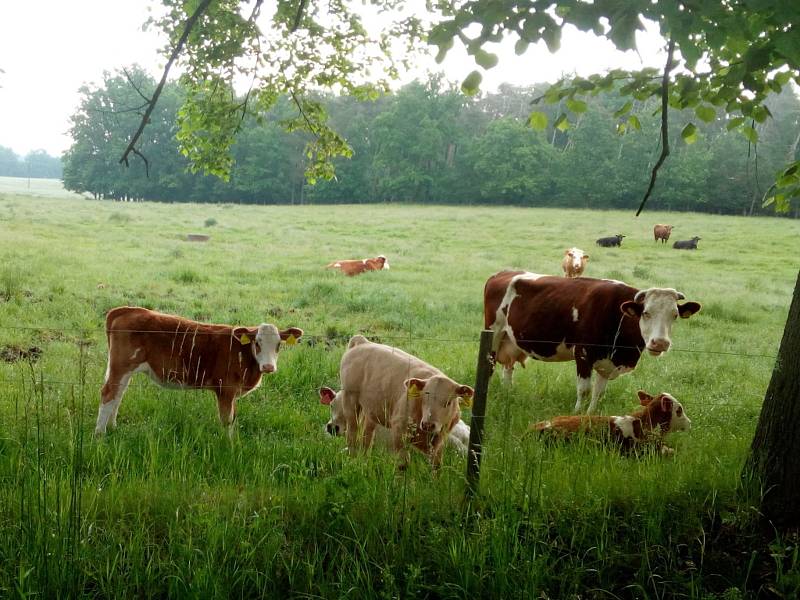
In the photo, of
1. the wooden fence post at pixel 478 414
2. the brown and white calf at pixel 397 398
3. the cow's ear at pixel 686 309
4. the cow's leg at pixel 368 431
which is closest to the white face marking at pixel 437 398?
the brown and white calf at pixel 397 398

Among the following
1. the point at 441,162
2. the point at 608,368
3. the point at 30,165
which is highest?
the point at 441,162

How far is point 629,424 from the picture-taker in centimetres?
536

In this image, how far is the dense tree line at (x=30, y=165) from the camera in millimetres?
86556

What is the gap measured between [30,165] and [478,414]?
329 ft

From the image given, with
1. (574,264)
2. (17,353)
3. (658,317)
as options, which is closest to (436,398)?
(658,317)

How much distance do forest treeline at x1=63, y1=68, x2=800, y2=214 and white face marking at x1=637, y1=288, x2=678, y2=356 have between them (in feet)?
133

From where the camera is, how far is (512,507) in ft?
10.9

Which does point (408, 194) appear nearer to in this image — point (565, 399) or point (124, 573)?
point (565, 399)

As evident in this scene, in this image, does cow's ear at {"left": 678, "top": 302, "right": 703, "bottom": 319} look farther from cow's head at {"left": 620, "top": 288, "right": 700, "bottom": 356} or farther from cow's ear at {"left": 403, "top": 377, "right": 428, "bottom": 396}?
cow's ear at {"left": 403, "top": 377, "right": 428, "bottom": 396}

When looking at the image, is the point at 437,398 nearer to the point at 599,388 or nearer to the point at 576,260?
the point at 599,388

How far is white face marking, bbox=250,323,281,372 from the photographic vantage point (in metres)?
5.64

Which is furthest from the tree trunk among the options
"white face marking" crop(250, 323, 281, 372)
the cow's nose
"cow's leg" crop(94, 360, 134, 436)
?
"cow's leg" crop(94, 360, 134, 436)

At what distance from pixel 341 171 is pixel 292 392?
172 ft

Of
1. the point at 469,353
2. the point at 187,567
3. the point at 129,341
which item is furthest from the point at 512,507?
the point at 469,353
